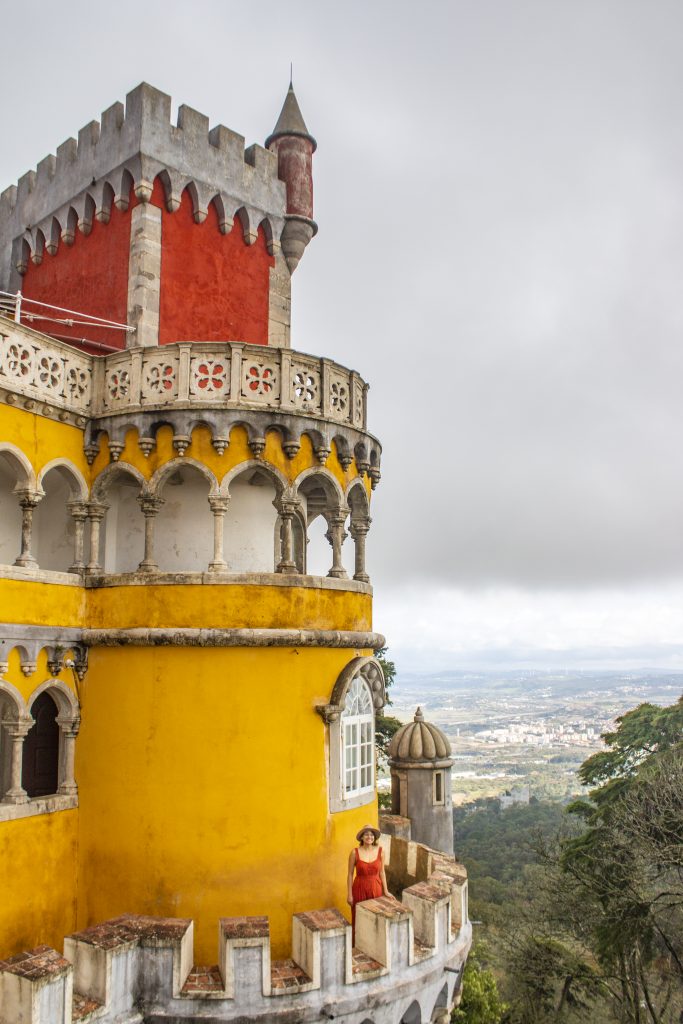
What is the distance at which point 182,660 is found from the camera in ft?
37.4

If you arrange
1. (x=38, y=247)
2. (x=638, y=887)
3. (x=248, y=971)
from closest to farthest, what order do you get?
(x=248, y=971) < (x=38, y=247) < (x=638, y=887)

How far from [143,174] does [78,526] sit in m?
5.62

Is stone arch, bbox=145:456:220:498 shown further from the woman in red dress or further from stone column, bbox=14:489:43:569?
the woman in red dress

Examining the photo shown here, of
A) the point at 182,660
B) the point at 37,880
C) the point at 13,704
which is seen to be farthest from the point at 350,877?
the point at 13,704

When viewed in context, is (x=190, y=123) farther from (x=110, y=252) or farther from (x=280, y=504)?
(x=280, y=504)

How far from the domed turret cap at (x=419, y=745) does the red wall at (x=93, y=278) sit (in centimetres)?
878

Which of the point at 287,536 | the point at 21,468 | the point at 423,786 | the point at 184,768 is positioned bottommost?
the point at 423,786

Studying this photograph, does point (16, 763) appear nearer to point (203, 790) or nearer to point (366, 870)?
point (203, 790)

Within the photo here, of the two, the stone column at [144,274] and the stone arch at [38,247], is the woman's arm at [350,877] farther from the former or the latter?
the stone arch at [38,247]

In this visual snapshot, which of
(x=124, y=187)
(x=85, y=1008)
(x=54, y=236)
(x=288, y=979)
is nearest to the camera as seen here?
(x=85, y=1008)

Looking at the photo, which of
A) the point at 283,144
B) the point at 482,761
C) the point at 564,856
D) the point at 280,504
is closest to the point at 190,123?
the point at 283,144

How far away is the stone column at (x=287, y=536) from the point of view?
1216cm

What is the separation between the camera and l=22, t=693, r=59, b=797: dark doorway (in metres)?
12.4

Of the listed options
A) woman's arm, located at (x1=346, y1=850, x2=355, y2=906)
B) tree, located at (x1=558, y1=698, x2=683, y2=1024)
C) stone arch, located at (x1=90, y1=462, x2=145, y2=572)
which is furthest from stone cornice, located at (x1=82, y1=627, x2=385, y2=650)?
tree, located at (x1=558, y1=698, x2=683, y2=1024)
